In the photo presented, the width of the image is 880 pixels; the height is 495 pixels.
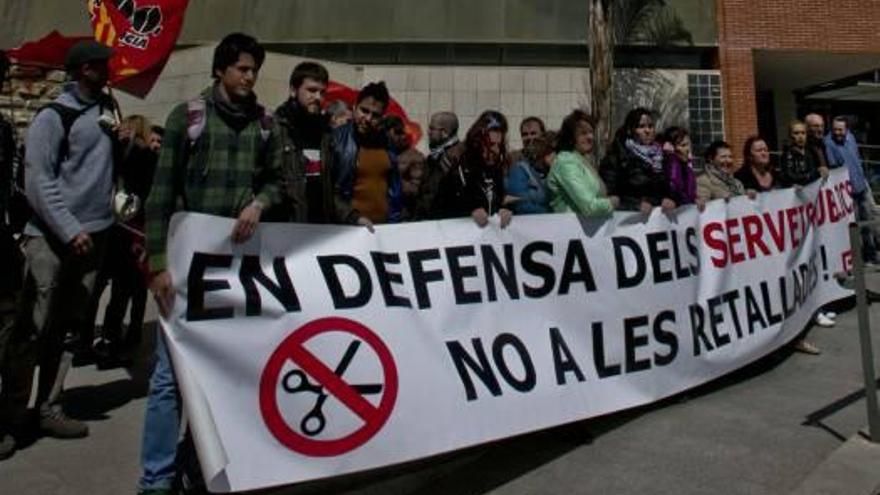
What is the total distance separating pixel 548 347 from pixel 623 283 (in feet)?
2.44

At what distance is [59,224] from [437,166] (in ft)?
6.96

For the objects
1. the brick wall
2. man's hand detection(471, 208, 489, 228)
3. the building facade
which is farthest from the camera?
the brick wall

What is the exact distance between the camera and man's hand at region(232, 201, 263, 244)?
3209 millimetres

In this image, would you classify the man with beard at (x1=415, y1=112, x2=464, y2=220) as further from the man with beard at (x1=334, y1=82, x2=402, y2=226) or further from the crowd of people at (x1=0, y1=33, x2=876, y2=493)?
the man with beard at (x1=334, y1=82, x2=402, y2=226)

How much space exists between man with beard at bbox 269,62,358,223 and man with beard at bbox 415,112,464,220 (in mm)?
682

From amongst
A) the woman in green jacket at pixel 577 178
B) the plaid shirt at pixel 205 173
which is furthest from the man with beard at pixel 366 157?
the woman in green jacket at pixel 577 178

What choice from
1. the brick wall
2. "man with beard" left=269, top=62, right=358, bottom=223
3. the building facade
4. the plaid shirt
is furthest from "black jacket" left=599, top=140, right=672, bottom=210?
the brick wall

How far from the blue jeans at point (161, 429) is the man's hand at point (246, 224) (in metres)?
0.49

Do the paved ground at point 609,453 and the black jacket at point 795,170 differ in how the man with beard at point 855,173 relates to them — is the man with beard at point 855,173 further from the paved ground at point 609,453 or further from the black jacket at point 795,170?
the paved ground at point 609,453

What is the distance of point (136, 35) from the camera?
27.3 ft

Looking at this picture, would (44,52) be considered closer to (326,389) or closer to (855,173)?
(326,389)

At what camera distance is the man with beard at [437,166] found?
460 cm

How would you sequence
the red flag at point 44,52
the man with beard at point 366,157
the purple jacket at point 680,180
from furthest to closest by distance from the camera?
the red flag at point 44,52
the purple jacket at point 680,180
the man with beard at point 366,157

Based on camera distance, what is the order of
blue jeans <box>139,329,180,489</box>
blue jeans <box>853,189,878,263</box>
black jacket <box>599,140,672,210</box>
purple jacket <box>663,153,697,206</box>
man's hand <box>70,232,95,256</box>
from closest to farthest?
blue jeans <box>139,329,180,489</box>
man's hand <box>70,232,95,256</box>
black jacket <box>599,140,672,210</box>
purple jacket <box>663,153,697,206</box>
blue jeans <box>853,189,878,263</box>
